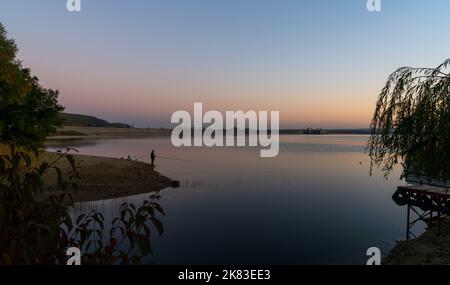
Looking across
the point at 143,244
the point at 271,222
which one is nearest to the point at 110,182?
the point at 271,222

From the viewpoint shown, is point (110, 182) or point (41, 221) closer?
point (41, 221)

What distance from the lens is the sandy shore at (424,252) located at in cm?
1387

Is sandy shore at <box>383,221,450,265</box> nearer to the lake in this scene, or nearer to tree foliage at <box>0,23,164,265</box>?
the lake

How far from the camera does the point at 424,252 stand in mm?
15242

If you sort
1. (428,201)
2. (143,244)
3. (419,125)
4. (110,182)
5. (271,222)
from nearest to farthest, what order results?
(143,244) → (419,125) → (428,201) → (271,222) → (110,182)

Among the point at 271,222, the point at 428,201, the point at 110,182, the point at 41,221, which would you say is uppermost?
the point at 41,221

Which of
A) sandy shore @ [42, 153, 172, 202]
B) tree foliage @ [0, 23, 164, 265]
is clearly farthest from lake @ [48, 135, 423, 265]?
tree foliage @ [0, 23, 164, 265]

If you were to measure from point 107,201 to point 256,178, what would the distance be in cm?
2503

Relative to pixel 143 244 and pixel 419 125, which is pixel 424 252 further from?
pixel 143 244

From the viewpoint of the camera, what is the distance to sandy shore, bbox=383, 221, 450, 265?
1387 centimetres

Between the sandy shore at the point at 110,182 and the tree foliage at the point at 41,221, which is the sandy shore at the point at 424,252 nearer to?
the tree foliage at the point at 41,221
